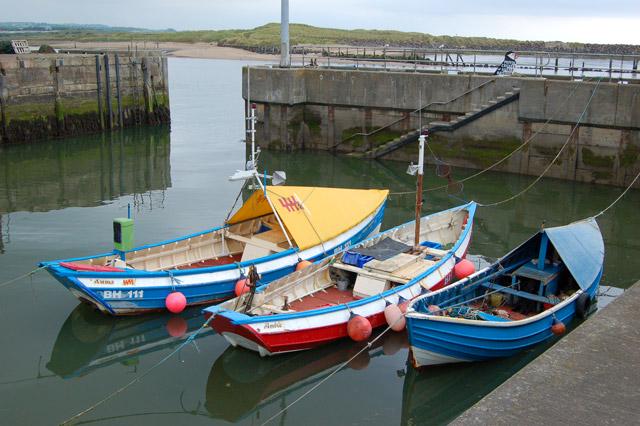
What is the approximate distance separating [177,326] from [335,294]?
10.2 ft

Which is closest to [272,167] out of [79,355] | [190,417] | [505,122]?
[505,122]

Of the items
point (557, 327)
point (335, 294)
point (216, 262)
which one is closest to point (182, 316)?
point (216, 262)

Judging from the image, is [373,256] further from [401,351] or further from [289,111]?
[289,111]

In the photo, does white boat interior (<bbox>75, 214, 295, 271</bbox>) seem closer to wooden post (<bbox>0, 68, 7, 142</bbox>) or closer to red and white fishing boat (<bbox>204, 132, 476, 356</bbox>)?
red and white fishing boat (<bbox>204, 132, 476, 356</bbox>)

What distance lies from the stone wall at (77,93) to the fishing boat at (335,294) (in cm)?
2358

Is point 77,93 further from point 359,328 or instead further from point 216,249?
point 359,328

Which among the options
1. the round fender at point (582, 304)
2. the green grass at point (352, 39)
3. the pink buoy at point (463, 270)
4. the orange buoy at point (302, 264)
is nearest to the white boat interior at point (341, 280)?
the pink buoy at point (463, 270)

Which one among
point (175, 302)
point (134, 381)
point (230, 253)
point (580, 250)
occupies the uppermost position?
point (580, 250)

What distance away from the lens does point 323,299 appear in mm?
13625

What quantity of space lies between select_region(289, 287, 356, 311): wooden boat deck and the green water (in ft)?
2.90

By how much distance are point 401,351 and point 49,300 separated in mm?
7381

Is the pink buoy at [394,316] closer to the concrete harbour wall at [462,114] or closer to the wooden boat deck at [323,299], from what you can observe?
the wooden boat deck at [323,299]

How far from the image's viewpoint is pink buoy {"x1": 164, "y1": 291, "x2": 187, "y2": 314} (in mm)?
13680

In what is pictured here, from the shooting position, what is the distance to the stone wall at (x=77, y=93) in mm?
33031
